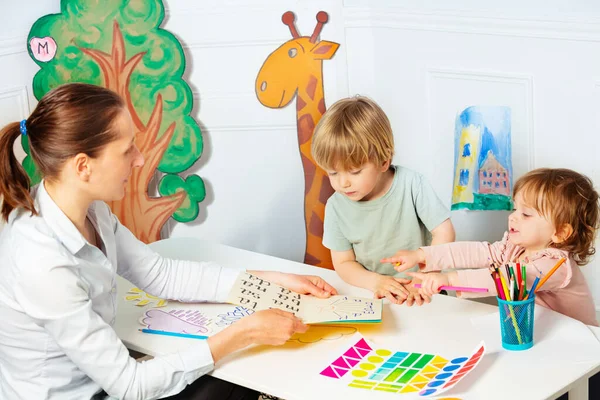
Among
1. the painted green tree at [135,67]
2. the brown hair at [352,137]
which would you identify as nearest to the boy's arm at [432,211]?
the brown hair at [352,137]

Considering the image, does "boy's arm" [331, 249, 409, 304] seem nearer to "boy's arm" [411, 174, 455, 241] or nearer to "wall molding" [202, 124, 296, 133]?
"boy's arm" [411, 174, 455, 241]

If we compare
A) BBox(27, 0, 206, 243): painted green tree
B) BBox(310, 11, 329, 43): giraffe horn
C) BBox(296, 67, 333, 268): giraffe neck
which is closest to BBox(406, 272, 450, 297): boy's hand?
BBox(296, 67, 333, 268): giraffe neck

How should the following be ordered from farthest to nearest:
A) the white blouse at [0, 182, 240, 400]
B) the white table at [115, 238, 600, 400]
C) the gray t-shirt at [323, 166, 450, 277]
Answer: the gray t-shirt at [323, 166, 450, 277] < the white blouse at [0, 182, 240, 400] < the white table at [115, 238, 600, 400]

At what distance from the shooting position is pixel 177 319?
1748mm

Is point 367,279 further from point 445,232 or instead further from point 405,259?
point 445,232

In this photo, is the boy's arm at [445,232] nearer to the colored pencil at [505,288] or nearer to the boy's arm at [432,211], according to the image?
the boy's arm at [432,211]

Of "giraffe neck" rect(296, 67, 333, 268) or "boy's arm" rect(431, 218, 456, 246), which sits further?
"giraffe neck" rect(296, 67, 333, 268)

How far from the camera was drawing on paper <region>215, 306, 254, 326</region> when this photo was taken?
171 centimetres

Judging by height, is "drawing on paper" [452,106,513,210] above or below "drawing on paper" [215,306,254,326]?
above

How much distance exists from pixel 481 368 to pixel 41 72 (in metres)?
1.92

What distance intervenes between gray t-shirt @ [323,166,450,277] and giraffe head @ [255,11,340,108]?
584mm

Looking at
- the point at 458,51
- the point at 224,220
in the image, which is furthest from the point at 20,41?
the point at 458,51

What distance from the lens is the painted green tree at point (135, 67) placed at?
8.72 feet

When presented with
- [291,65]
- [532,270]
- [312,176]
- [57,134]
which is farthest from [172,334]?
[291,65]
